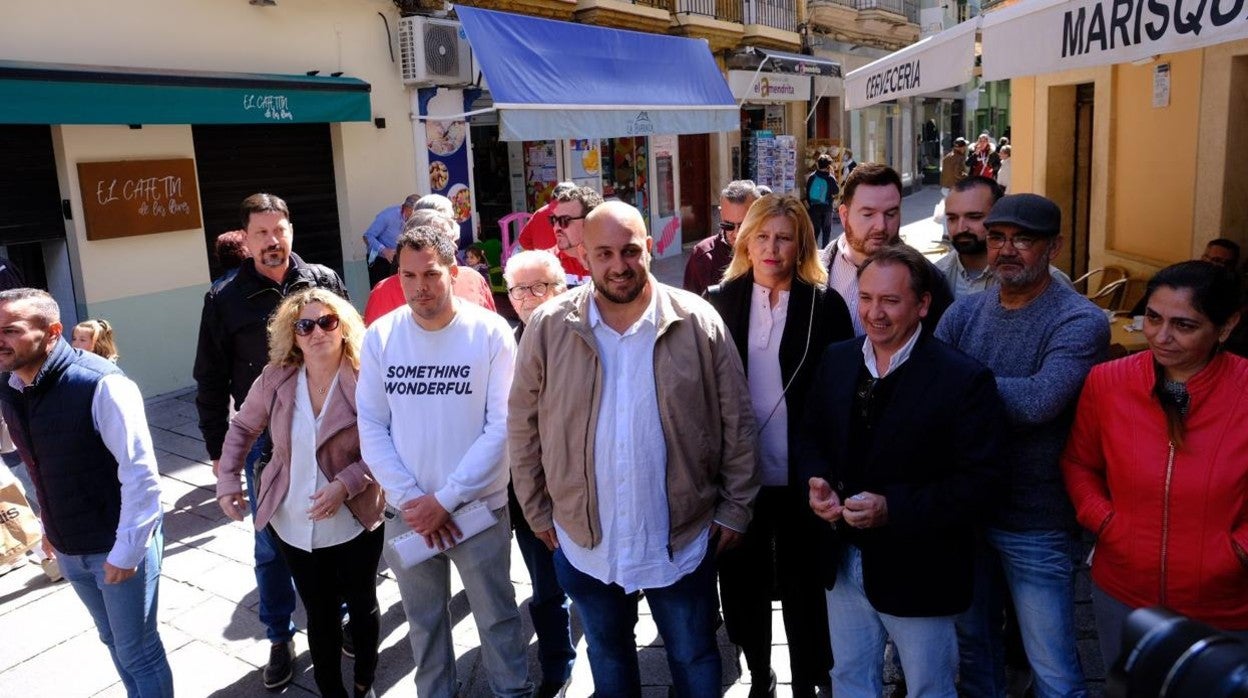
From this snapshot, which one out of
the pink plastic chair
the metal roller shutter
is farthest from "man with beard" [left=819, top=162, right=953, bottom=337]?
the metal roller shutter

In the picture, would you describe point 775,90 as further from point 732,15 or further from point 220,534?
point 220,534

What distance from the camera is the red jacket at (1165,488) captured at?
236 cm

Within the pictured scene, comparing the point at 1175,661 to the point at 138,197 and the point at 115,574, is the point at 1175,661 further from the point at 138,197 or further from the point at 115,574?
the point at 138,197

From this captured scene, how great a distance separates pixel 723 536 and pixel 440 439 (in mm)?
1034

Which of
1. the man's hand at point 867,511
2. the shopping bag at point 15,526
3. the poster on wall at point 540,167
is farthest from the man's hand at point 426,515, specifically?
the poster on wall at point 540,167

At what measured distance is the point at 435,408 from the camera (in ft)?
10.5

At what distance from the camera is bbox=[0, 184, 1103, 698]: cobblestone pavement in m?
3.85

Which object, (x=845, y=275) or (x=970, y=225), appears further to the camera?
(x=845, y=275)

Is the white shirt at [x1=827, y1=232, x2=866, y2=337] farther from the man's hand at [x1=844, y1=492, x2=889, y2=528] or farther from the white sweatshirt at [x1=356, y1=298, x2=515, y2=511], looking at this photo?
the white sweatshirt at [x1=356, y1=298, x2=515, y2=511]

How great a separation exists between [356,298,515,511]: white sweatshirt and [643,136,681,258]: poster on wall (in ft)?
43.3

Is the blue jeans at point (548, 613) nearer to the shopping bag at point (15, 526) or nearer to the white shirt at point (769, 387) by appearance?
the white shirt at point (769, 387)

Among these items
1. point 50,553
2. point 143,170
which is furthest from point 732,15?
point 50,553

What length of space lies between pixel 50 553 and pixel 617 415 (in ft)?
12.2

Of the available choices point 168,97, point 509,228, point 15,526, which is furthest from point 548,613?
point 509,228
